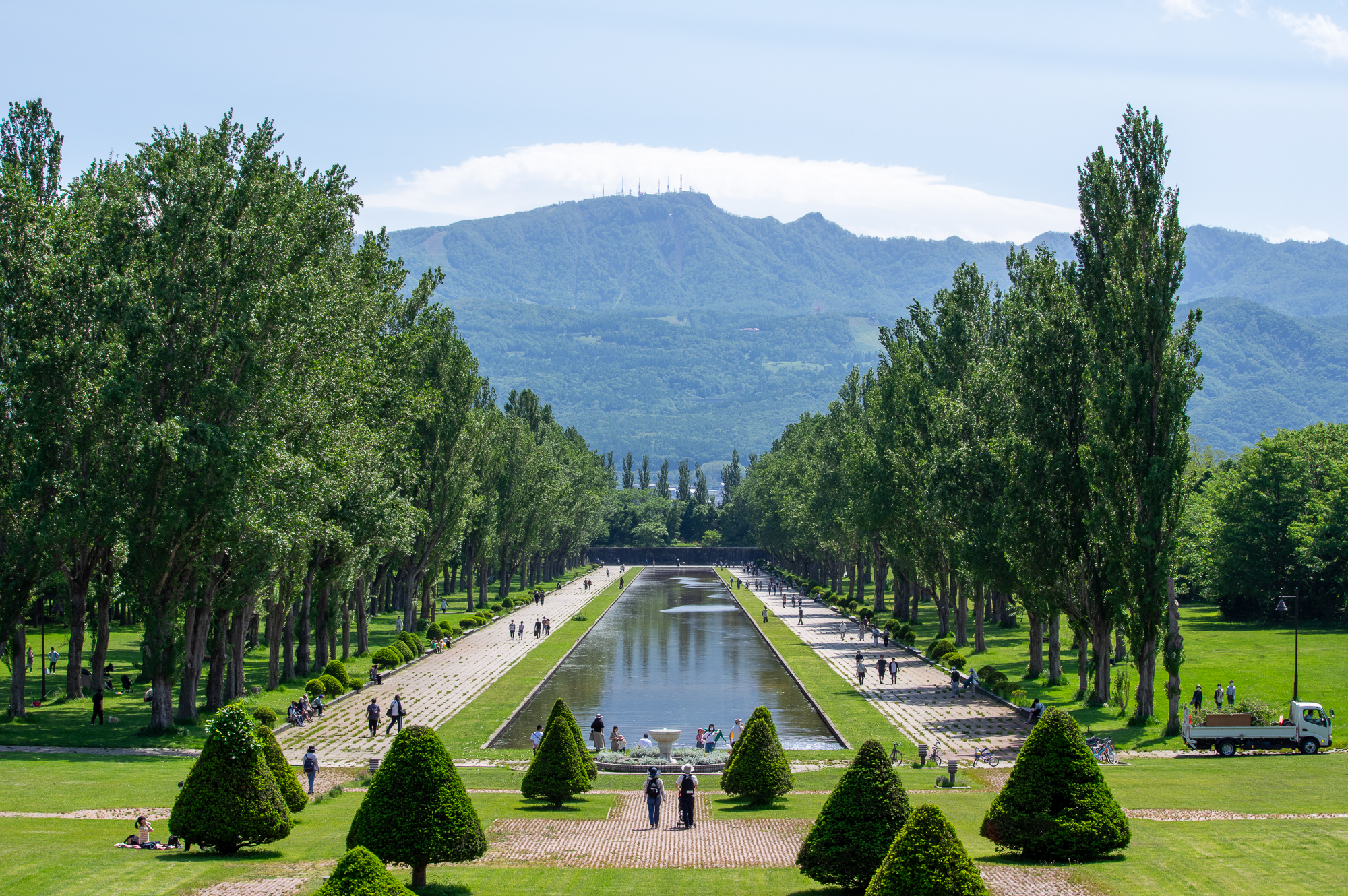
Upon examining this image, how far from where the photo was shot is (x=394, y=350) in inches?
1887

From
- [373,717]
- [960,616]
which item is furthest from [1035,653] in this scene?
[373,717]

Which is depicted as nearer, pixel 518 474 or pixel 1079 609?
pixel 1079 609

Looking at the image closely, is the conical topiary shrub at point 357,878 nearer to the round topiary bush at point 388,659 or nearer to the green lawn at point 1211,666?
the green lawn at point 1211,666

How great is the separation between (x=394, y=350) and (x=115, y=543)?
1518 centimetres

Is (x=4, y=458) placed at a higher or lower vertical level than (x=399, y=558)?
higher

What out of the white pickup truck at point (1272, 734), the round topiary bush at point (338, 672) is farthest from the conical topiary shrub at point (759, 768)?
the round topiary bush at point (338, 672)

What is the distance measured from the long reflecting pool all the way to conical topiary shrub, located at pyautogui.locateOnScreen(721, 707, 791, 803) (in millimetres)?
8653

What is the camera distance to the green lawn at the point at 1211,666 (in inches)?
1529

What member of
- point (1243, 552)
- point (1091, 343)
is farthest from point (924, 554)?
point (1243, 552)

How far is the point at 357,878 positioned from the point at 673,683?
36311 mm

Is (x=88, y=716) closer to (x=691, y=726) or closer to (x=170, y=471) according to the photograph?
(x=170, y=471)

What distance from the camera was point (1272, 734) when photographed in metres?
A: 33.5

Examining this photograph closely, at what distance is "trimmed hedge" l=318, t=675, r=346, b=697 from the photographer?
141 feet

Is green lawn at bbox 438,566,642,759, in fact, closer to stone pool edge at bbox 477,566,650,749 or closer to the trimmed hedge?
stone pool edge at bbox 477,566,650,749
